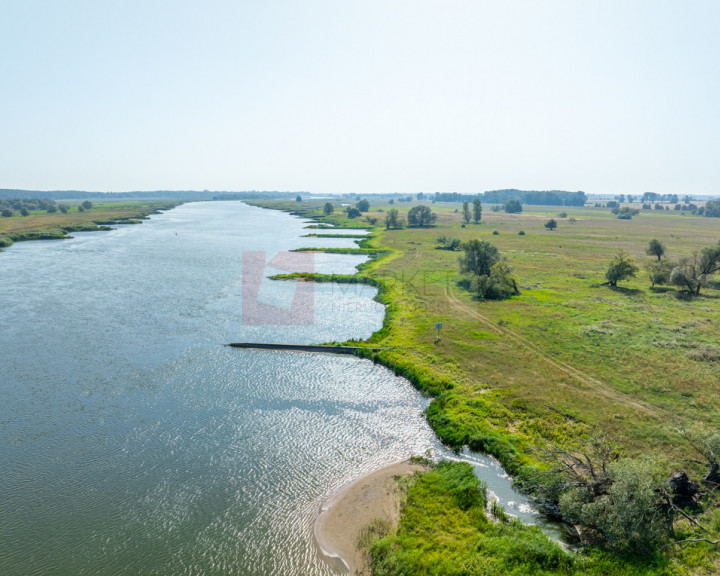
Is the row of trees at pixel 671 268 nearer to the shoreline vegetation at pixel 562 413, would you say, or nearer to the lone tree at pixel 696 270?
the lone tree at pixel 696 270

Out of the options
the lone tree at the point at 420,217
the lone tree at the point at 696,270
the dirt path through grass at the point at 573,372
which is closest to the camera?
the dirt path through grass at the point at 573,372

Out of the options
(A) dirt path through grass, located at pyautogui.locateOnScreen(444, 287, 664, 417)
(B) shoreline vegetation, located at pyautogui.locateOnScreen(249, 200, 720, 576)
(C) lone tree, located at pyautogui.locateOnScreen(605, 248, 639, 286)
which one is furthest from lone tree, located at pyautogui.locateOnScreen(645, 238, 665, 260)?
(A) dirt path through grass, located at pyautogui.locateOnScreen(444, 287, 664, 417)

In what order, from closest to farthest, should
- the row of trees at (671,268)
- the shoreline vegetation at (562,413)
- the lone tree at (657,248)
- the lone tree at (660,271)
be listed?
the shoreline vegetation at (562,413), the row of trees at (671,268), the lone tree at (660,271), the lone tree at (657,248)

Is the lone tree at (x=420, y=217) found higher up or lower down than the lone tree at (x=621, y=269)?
higher up

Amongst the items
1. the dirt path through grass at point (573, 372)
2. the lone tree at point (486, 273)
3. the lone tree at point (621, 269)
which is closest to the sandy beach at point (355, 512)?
the dirt path through grass at point (573, 372)

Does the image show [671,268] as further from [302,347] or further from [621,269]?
[302,347]

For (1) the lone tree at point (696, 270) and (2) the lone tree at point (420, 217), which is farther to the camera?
(2) the lone tree at point (420, 217)
